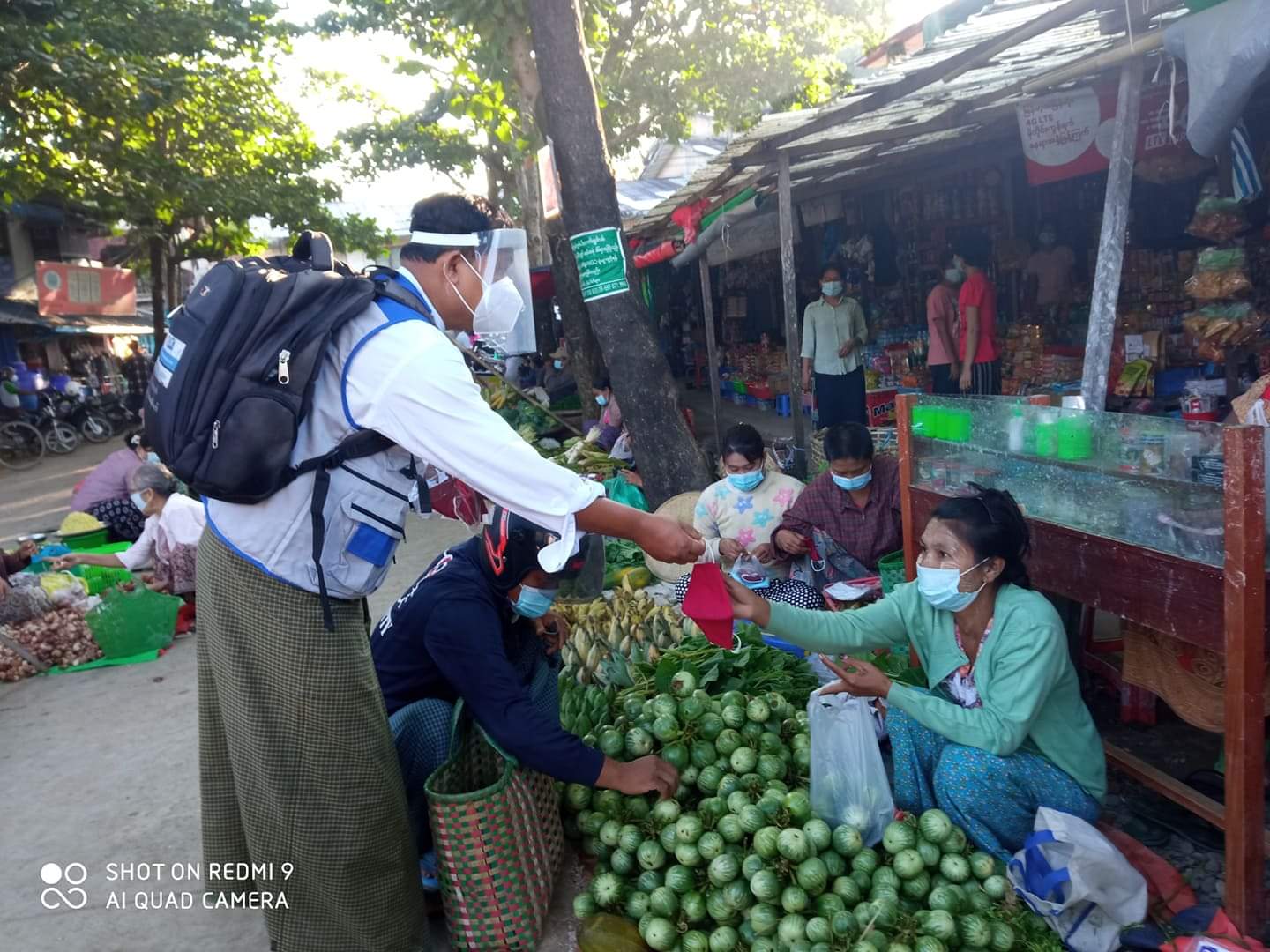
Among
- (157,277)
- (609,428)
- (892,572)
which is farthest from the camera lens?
(157,277)

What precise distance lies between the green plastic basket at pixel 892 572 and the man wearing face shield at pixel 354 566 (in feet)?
5.85

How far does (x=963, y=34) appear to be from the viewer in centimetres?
523

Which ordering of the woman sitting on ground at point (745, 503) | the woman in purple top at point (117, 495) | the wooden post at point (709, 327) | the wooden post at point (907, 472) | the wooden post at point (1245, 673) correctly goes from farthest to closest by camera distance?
the wooden post at point (709, 327)
the woman in purple top at point (117, 495)
the woman sitting on ground at point (745, 503)
the wooden post at point (907, 472)
the wooden post at point (1245, 673)

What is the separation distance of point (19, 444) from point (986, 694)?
17.8 metres

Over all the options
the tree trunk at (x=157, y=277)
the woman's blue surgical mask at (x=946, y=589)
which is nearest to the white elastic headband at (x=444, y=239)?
the woman's blue surgical mask at (x=946, y=589)

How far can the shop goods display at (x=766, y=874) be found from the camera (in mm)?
2203

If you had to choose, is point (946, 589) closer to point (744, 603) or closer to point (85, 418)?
point (744, 603)

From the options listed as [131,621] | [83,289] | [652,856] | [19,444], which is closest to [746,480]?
[652,856]

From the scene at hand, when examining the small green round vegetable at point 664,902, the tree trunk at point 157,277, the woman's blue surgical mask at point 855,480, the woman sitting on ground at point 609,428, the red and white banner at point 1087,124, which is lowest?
the small green round vegetable at point 664,902

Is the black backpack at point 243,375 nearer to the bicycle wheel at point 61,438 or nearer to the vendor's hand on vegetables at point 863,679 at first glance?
the vendor's hand on vegetables at point 863,679

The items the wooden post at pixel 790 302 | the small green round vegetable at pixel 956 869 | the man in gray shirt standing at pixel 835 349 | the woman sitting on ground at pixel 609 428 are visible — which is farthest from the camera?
the woman sitting on ground at pixel 609 428

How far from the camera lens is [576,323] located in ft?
32.3

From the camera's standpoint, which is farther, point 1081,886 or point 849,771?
point 849,771

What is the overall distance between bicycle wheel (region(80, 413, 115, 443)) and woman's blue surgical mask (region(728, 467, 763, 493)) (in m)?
17.6
